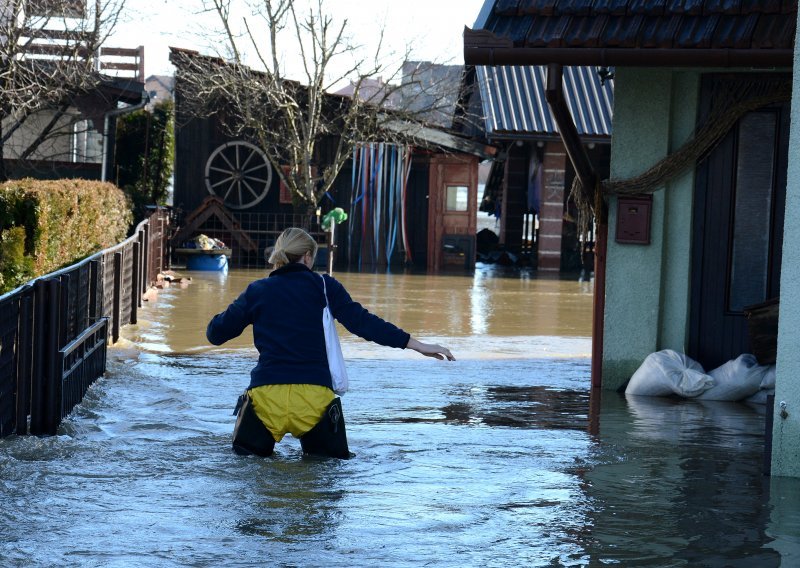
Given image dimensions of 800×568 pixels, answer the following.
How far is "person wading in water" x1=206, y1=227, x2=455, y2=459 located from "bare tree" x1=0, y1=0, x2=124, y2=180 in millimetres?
13283

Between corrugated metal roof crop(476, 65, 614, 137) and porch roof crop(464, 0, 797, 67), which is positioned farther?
corrugated metal roof crop(476, 65, 614, 137)

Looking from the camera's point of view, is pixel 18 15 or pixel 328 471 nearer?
pixel 328 471

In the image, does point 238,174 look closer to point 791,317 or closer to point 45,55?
point 45,55

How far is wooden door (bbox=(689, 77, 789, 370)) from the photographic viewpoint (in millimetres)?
9734

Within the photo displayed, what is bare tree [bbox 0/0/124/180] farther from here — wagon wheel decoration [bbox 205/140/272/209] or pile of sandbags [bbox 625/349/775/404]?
pile of sandbags [bbox 625/349/775/404]

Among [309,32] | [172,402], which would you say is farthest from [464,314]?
[309,32]

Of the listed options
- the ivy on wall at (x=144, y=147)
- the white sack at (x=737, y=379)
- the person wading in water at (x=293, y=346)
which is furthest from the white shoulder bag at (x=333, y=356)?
the ivy on wall at (x=144, y=147)

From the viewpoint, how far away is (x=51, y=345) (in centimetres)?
745

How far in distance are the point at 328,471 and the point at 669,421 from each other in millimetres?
3052

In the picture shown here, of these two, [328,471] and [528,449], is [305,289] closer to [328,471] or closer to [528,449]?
[328,471]

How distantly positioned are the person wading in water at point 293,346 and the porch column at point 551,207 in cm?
2054

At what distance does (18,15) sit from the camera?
20469mm

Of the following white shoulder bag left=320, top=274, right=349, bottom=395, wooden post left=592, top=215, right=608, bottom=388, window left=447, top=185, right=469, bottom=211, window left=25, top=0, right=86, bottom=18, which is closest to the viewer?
white shoulder bag left=320, top=274, right=349, bottom=395

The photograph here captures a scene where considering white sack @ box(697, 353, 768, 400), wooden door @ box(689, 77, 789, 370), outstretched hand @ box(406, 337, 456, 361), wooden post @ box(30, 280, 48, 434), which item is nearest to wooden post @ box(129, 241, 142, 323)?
wooden post @ box(30, 280, 48, 434)
